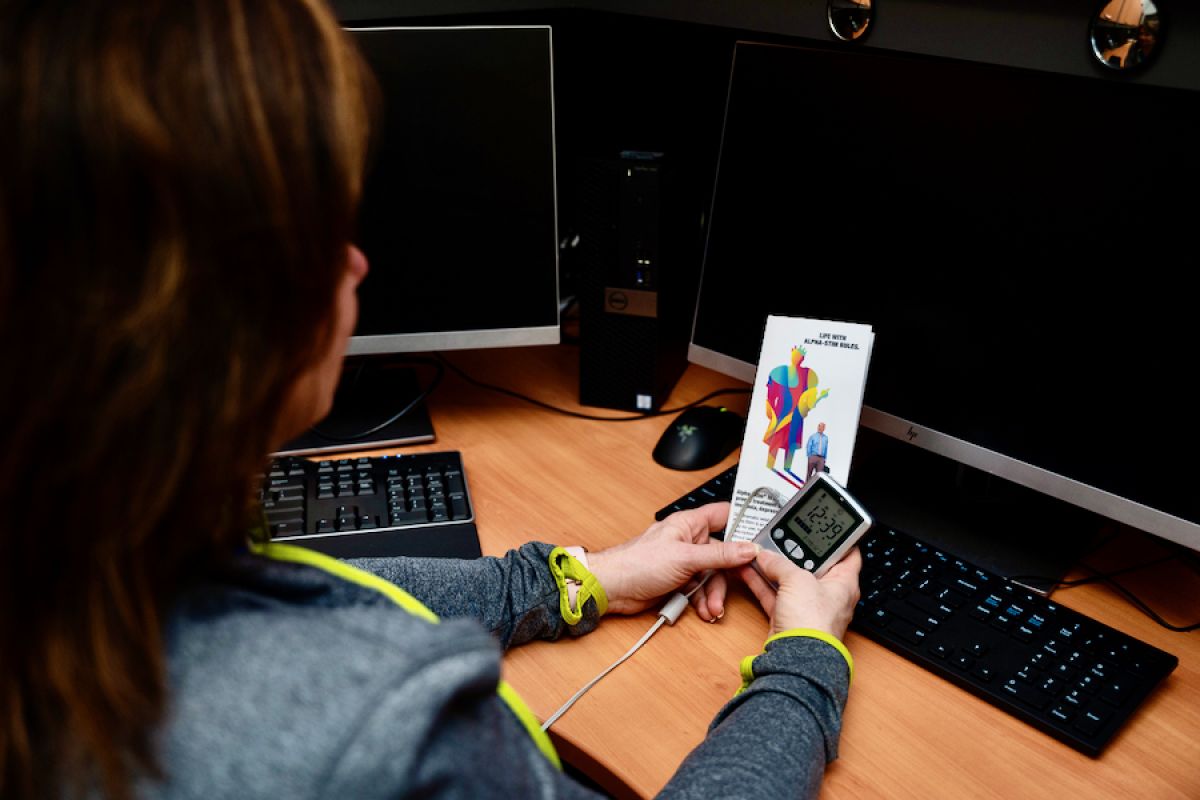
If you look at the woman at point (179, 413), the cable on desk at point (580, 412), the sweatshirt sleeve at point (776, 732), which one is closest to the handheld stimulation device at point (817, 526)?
the sweatshirt sleeve at point (776, 732)

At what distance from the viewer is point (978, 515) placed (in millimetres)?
1058

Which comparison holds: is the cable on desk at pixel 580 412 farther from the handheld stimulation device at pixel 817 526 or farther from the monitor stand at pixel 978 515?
the handheld stimulation device at pixel 817 526

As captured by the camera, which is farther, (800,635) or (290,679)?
(800,635)

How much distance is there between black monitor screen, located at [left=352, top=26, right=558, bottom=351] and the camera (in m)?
1.10

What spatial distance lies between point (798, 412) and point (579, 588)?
279mm

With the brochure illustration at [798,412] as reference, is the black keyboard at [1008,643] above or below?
below

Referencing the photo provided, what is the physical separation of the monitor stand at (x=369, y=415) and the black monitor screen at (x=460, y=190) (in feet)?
0.33

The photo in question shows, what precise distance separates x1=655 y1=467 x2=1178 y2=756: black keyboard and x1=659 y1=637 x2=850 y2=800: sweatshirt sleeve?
4.4 inches

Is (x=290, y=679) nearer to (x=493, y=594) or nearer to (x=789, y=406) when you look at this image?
(x=493, y=594)

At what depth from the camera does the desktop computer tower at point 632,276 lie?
46.3 inches

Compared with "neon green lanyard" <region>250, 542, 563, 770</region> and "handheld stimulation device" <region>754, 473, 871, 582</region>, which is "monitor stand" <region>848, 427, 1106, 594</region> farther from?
"neon green lanyard" <region>250, 542, 563, 770</region>

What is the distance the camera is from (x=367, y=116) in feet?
1.70

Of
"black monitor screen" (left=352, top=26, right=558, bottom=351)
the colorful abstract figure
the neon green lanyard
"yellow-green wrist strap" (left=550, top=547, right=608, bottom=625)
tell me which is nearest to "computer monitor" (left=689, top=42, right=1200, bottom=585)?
the colorful abstract figure

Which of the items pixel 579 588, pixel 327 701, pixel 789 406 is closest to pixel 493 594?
pixel 579 588
